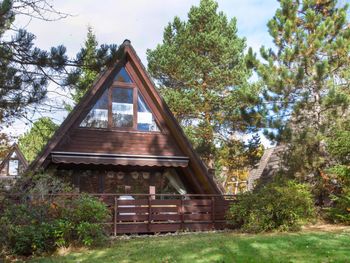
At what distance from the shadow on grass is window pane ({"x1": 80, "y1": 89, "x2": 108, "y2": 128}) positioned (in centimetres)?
561

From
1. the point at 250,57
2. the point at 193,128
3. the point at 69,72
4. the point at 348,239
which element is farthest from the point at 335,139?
the point at 193,128

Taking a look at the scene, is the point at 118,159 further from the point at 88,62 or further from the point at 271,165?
the point at 271,165

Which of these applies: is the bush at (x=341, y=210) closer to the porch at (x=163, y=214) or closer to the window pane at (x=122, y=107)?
the porch at (x=163, y=214)

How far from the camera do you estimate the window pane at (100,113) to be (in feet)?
47.8

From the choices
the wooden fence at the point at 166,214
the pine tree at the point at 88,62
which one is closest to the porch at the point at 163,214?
the wooden fence at the point at 166,214

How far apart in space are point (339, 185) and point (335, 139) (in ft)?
5.15

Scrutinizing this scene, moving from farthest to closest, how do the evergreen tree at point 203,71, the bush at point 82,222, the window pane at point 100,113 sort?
the evergreen tree at point 203,71, the window pane at point 100,113, the bush at point 82,222

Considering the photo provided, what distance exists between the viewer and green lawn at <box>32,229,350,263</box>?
751 centimetres

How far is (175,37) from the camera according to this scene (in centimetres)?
2756

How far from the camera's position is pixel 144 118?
15.3 meters

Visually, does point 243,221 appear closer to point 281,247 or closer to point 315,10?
point 281,247

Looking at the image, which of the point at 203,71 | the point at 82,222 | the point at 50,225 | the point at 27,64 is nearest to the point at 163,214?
the point at 82,222

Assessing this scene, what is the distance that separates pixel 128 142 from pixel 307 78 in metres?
6.55

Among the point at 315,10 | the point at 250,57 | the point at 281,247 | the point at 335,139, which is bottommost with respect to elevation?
the point at 281,247
